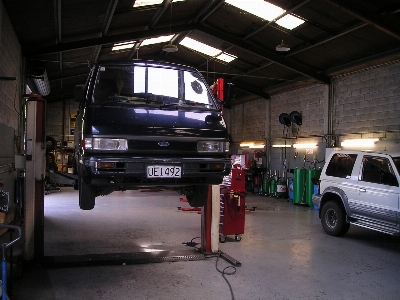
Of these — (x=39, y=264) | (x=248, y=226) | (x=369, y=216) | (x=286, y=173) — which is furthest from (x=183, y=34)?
(x=39, y=264)

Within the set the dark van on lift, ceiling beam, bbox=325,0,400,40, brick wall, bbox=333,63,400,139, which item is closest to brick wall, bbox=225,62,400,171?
brick wall, bbox=333,63,400,139

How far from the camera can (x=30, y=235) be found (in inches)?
203

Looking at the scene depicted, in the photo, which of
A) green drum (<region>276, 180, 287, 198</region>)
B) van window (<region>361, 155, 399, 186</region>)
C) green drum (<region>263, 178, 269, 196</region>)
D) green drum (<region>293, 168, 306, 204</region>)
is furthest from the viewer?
green drum (<region>263, 178, 269, 196</region>)

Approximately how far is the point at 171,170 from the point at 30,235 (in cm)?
264

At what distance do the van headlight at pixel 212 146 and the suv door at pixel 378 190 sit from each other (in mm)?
3725

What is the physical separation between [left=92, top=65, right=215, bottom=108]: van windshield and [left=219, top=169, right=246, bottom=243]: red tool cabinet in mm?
2796

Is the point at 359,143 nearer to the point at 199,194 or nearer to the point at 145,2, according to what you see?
the point at 145,2

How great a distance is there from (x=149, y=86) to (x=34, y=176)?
224 centimetres

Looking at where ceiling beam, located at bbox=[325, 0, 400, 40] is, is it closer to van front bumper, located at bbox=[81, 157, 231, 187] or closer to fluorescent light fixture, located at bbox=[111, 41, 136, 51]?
van front bumper, located at bbox=[81, 157, 231, 187]

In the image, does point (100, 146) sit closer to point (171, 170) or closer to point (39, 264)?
point (171, 170)

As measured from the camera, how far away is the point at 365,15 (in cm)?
809

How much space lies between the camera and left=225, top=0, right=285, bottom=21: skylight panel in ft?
30.6

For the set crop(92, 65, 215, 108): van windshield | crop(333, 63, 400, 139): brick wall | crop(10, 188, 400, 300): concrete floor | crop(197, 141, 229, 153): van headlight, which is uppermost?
crop(333, 63, 400, 139): brick wall

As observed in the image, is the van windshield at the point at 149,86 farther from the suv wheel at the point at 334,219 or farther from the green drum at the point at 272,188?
the green drum at the point at 272,188
